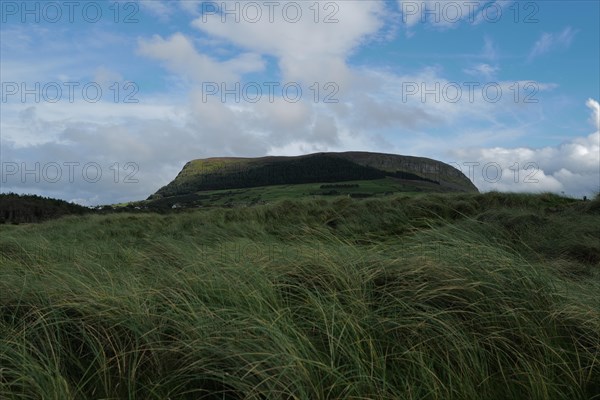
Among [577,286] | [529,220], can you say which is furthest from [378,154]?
[577,286]

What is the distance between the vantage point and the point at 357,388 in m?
2.27

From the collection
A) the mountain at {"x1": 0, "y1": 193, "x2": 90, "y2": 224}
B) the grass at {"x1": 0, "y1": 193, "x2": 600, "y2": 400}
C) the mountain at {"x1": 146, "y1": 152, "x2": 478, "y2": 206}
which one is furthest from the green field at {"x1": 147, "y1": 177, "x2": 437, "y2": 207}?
the grass at {"x1": 0, "y1": 193, "x2": 600, "y2": 400}

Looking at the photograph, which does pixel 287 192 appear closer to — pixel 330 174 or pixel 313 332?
pixel 330 174

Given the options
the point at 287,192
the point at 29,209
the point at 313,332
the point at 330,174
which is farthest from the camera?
the point at 330,174

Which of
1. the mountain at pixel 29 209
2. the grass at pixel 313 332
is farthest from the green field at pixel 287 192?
the grass at pixel 313 332

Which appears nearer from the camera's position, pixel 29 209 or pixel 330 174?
pixel 29 209

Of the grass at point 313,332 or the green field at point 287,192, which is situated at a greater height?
the green field at point 287,192

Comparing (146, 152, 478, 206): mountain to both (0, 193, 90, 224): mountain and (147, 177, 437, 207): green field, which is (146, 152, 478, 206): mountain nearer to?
(147, 177, 437, 207): green field

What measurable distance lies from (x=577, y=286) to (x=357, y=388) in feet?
8.91

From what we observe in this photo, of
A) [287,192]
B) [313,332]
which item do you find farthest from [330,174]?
[313,332]

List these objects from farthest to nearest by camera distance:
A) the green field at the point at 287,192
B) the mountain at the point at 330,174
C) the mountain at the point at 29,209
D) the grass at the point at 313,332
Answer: the mountain at the point at 330,174 → the green field at the point at 287,192 → the mountain at the point at 29,209 → the grass at the point at 313,332

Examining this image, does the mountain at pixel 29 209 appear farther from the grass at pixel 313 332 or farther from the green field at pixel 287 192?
the grass at pixel 313 332

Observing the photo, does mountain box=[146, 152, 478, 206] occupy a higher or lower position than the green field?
higher

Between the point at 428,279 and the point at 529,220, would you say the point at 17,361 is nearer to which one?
the point at 428,279
